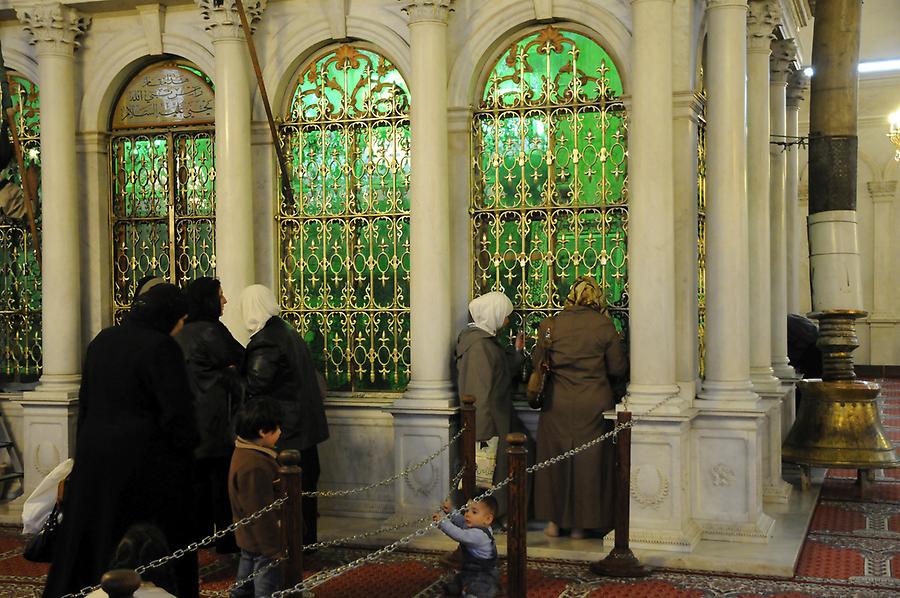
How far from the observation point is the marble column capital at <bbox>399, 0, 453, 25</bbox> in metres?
7.77

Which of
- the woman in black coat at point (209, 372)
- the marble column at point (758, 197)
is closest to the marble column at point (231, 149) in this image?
the woman in black coat at point (209, 372)

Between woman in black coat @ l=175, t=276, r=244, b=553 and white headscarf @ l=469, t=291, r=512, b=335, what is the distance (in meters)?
1.72

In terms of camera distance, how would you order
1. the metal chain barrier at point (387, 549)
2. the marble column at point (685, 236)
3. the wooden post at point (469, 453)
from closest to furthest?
the metal chain barrier at point (387, 549) → the wooden post at point (469, 453) → the marble column at point (685, 236)

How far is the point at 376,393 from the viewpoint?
8406 millimetres

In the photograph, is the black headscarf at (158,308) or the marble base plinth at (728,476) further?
the marble base plinth at (728,476)

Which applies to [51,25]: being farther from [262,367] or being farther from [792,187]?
[792,187]

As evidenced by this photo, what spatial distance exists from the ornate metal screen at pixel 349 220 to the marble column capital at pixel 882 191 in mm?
15140

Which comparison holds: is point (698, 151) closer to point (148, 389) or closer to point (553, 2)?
point (553, 2)

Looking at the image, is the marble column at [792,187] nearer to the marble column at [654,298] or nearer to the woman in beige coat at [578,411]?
the marble column at [654,298]

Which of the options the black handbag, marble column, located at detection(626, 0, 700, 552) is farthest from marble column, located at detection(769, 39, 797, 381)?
the black handbag

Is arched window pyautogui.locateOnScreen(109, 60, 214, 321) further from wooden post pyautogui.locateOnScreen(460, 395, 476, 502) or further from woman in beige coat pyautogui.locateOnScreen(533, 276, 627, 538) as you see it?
→ wooden post pyautogui.locateOnScreen(460, 395, 476, 502)

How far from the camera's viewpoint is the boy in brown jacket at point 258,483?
5.23m

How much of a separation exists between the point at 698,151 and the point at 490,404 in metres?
2.45

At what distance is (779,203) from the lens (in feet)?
34.5
